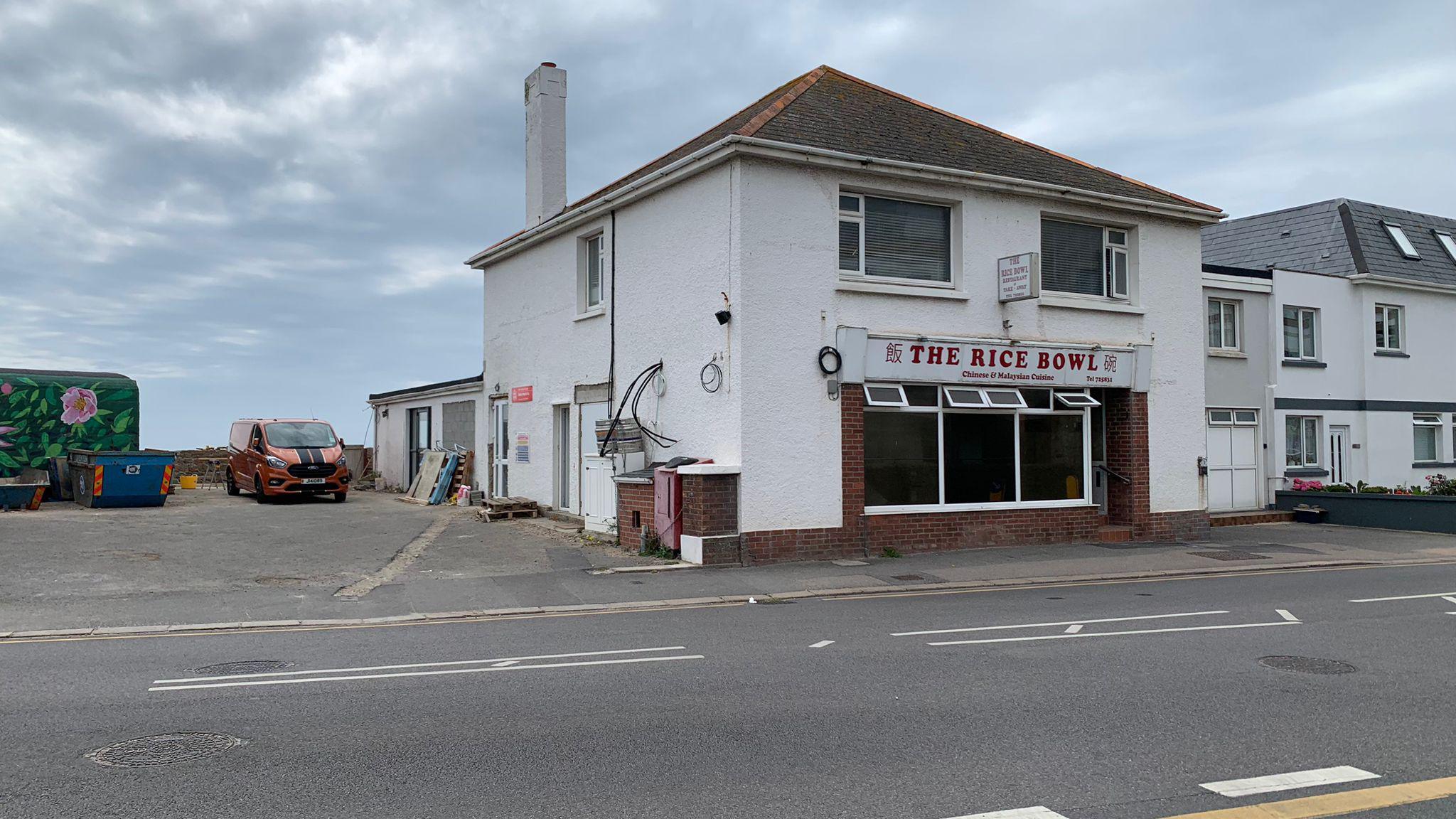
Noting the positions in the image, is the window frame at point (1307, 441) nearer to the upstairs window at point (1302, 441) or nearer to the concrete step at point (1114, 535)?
the upstairs window at point (1302, 441)

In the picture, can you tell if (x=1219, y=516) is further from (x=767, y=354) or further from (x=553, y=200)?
(x=553, y=200)

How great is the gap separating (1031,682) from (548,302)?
49.6 feet

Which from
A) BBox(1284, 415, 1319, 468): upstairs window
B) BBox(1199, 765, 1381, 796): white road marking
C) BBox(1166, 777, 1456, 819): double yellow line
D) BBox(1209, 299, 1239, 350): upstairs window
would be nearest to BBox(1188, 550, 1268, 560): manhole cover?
BBox(1209, 299, 1239, 350): upstairs window

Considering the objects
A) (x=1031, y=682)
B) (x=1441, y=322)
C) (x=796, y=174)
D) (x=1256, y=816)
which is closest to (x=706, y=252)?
(x=796, y=174)

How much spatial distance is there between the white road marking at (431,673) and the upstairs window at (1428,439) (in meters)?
27.5

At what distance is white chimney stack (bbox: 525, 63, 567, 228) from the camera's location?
22.5 m

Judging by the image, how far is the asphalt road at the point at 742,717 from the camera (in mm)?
4910

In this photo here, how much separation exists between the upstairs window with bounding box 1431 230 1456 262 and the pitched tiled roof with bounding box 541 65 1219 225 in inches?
652

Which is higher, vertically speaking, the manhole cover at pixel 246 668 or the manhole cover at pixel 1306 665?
the manhole cover at pixel 246 668

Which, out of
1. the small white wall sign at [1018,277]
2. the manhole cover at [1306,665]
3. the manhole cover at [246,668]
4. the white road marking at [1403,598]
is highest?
the small white wall sign at [1018,277]

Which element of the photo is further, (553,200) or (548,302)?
(553,200)

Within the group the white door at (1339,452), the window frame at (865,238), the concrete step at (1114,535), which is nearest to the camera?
the window frame at (865,238)

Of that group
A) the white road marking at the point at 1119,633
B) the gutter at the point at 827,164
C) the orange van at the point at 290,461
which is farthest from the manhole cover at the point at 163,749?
the orange van at the point at 290,461

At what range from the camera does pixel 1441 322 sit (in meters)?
28.5
